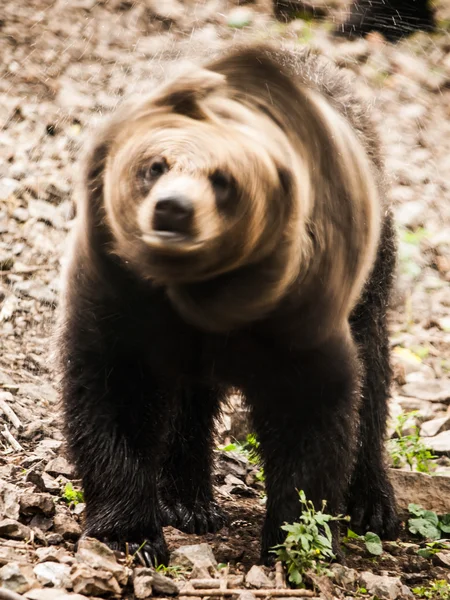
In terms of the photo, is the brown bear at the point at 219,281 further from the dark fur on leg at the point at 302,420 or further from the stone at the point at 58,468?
the stone at the point at 58,468

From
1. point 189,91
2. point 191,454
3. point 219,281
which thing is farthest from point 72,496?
point 189,91

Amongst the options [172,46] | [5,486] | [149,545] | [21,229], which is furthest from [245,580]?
[21,229]

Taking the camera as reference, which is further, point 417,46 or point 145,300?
point 417,46

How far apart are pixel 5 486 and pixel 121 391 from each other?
64 centimetres

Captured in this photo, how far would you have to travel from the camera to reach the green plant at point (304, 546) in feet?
12.0

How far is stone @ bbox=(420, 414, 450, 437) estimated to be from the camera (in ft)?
20.1

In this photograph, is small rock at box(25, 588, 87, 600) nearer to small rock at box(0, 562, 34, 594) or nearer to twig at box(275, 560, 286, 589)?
small rock at box(0, 562, 34, 594)

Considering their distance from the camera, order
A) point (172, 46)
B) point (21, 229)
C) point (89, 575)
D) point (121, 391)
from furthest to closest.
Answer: point (21, 229) → point (172, 46) → point (121, 391) → point (89, 575)

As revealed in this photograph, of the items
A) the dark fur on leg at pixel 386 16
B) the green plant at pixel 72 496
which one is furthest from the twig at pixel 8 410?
the dark fur on leg at pixel 386 16

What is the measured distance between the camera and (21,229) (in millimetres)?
6977

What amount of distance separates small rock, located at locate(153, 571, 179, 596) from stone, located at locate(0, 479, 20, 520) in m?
0.73

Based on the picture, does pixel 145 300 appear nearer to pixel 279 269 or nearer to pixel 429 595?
pixel 279 269

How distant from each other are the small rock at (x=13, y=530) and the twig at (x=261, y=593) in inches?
25.8

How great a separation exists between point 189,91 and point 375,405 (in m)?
2.51
